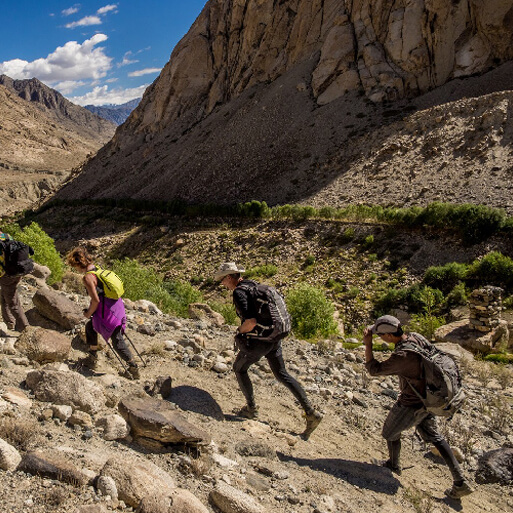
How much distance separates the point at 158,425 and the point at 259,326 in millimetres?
1665

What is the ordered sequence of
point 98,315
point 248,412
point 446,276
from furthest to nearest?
point 446,276 < point 98,315 < point 248,412

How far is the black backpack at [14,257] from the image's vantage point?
6957 mm

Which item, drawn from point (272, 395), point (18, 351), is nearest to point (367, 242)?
point (272, 395)

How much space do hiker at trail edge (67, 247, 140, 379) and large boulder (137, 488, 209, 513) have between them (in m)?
2.82

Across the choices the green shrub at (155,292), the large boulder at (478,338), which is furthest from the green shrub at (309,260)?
the large boulder at (478,338)

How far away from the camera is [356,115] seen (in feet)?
135

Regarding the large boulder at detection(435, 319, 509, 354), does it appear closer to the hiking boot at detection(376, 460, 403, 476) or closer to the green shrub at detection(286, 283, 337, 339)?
the green shrub at detection(286, 283, 337, 339)

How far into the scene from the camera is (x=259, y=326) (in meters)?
5.46

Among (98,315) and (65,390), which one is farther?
(98,315)

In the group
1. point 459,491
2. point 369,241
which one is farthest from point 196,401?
point 369,241

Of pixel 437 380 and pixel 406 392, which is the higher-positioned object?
pixel 437 380

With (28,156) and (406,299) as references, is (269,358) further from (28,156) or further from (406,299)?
(28,156)

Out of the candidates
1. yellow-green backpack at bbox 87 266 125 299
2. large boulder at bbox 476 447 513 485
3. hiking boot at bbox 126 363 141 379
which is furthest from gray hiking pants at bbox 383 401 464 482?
yellow-green backpack at bbox 87 266 125 299

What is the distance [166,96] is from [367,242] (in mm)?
48917
